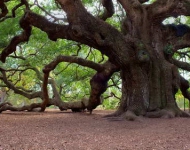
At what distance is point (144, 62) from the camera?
26.3ft

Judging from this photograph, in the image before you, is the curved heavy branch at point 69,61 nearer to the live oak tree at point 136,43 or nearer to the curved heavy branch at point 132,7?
the live oak tree at point 136,43

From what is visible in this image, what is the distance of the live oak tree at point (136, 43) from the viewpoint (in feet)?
25.3

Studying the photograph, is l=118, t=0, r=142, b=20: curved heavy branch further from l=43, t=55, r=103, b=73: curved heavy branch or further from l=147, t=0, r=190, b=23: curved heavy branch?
l=43, t=55, r=103, b=73: curved heavy branch

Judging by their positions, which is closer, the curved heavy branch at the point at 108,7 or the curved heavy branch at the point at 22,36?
the curved heavy branch at the point at 22,36

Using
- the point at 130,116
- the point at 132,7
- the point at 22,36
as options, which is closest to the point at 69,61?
the point at 22,36

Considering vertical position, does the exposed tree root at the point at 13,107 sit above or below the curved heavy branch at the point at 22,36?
below

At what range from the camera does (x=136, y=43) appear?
8141 mm

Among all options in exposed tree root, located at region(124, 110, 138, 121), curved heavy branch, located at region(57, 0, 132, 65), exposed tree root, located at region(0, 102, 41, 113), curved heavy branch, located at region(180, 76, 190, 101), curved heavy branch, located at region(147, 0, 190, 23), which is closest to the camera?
exposed tree root, located at region(124, 110, 138, 121)

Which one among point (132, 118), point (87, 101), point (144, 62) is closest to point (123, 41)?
point (144, 62)

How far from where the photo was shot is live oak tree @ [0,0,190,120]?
7719 millimetres

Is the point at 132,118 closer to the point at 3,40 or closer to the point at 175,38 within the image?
the point at 175,38

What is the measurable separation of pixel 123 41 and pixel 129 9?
4.52ft

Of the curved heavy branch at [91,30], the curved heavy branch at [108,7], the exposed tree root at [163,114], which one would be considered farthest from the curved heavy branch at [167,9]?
the exposed tree root at [163,114]

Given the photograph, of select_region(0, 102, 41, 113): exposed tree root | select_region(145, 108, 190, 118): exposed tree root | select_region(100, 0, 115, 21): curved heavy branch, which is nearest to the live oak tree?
select_region(145, 108, 190, 118): exposed tree root
